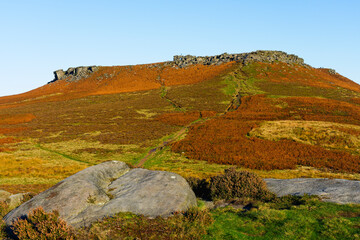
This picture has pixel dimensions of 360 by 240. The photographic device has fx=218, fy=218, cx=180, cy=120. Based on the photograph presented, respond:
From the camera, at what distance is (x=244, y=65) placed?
13238 cm

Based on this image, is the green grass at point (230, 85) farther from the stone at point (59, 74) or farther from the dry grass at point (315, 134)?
the stone at point (59, 74)

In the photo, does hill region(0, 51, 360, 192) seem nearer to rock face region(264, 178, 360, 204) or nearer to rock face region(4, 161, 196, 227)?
rock face region(264, 178, 360, 204)

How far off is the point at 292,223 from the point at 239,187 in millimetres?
4713

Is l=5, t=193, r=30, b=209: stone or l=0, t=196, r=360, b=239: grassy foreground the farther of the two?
l=5, t=193, r=30, b=209: stone

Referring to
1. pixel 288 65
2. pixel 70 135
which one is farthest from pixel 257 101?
pixel 288 65

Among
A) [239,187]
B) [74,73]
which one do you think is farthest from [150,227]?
[74,73]

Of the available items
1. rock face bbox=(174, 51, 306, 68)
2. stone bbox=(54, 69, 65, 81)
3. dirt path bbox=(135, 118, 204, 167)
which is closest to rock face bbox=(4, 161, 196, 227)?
dirt path bbox=(135, 118, 204, 167)

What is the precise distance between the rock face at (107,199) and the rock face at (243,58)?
129m

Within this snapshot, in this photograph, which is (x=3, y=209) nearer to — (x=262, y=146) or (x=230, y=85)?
(x=262, y=146)

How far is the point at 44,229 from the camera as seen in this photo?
7.91 meters

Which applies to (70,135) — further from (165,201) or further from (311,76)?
(311,76)

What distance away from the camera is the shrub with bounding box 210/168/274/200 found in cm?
1305

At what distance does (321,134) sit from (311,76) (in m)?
96.0

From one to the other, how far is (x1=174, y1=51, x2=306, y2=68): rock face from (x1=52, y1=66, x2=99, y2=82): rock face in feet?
180
